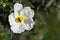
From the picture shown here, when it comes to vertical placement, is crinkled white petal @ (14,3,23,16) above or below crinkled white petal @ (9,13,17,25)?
above

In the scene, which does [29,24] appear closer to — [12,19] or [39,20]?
[12,19]

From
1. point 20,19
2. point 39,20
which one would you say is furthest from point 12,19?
point 39,20

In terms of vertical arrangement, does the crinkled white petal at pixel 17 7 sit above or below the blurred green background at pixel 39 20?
above

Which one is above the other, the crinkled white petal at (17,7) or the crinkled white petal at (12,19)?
the crinkled white petal at (17,7)

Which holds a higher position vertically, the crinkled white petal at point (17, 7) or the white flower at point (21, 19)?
the crinkled white petal at point (17, 7)

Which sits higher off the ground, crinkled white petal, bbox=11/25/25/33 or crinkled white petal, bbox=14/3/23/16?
crinkled white petal, bbox=14/3/23/16
